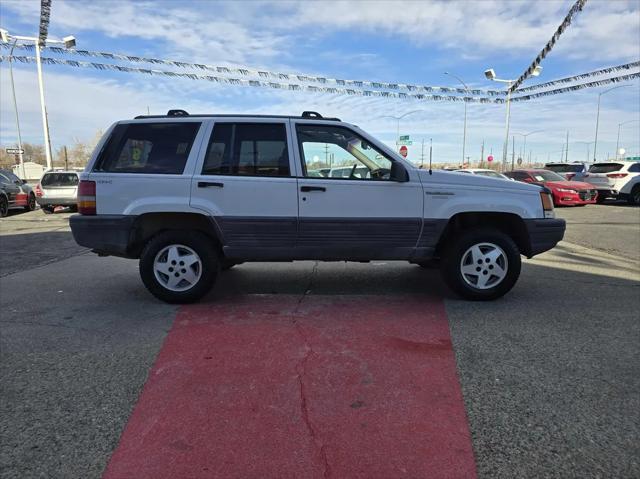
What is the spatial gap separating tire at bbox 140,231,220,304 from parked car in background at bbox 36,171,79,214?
13.5 m

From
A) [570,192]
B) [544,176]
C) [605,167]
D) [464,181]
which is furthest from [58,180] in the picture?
[605,167]

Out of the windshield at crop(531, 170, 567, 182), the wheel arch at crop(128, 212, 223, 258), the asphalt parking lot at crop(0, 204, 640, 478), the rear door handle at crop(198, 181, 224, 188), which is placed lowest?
the asphalt parking lot at crop(0, 204, 640, 478)

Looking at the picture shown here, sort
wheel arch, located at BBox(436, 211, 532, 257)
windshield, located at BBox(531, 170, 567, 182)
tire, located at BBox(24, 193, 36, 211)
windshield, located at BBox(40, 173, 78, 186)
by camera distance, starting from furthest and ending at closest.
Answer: windshield, located at BBox(531, 170, 567, 182), tire, located at BBox(24, 193, 36, 211), windshield, located at BBox(40, 173, 78, 186), wheel arch, located at BBox(436, 211, 532, 257)

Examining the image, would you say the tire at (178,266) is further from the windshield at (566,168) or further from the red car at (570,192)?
the windshield at (566,168)

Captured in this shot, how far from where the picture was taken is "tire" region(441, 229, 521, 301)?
5.02 meters

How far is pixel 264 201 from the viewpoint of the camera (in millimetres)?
4844

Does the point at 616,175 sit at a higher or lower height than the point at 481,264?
higher

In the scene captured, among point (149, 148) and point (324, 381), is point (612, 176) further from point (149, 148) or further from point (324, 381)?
point (324, 381)

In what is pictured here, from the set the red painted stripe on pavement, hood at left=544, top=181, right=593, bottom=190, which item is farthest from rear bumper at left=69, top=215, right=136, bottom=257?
hood at left=544, top=181, right=593, bottom=190

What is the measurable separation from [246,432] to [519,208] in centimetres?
382

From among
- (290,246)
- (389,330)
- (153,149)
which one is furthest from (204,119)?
(389,330)

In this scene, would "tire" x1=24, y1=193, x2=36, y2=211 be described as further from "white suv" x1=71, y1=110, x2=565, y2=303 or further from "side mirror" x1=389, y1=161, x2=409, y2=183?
"side mirror" x1=389, y1=161, x2=409, y2=183

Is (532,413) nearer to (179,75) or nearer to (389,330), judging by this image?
(389,330)

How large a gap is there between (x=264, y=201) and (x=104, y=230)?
1.70 meters
